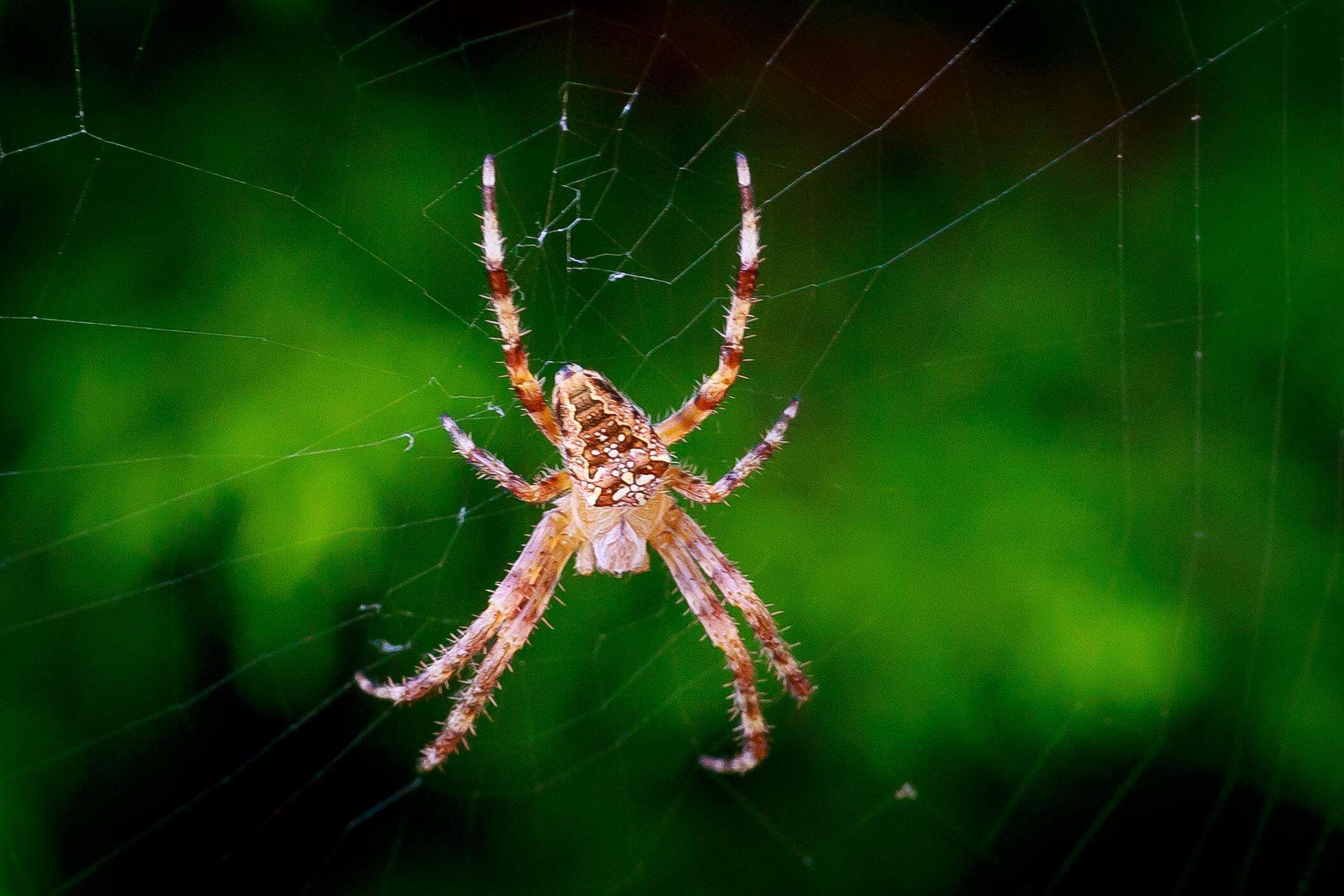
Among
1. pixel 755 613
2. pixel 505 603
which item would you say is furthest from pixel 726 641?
pixel 505 603

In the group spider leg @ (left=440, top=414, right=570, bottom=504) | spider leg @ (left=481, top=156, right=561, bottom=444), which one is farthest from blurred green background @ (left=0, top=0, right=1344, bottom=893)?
spider leg @ (left=481, top=156, right=561, bottom=444)

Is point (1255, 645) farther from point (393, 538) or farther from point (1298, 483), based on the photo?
point (393, 538)

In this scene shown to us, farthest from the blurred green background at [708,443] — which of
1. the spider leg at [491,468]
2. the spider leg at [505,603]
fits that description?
the spider leg at [491,468]

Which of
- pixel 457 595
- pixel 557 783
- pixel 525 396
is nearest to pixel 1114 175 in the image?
pixel 525 396

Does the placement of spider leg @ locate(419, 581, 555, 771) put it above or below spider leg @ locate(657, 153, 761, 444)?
below

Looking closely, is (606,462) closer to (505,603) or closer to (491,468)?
(491,468)

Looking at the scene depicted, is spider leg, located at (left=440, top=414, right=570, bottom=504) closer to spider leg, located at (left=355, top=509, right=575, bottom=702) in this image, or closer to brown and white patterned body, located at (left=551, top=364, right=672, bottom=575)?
brown and white patterned body, located at (left=551, top=364, right=672, bottom=575)

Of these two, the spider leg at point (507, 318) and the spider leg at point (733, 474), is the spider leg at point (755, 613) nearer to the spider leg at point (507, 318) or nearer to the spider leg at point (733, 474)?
the spider leg at point (733, 474)
